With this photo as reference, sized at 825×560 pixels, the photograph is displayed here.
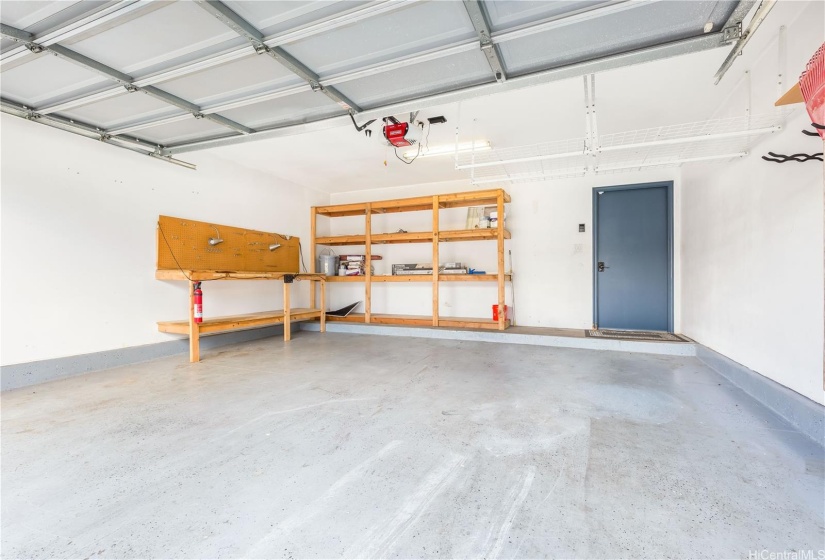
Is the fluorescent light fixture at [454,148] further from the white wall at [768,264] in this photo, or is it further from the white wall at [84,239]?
the white wall at [84,239]

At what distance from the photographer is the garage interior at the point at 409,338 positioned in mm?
1248

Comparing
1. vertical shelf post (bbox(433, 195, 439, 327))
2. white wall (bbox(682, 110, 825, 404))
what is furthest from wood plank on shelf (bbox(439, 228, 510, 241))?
white wall (bbox(682, 110, 825, 404))

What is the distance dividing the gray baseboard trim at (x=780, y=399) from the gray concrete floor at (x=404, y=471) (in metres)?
0.07

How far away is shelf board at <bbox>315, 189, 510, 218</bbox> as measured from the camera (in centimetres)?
493

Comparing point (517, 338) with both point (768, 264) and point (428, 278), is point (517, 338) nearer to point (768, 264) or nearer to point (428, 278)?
point (428, 278)

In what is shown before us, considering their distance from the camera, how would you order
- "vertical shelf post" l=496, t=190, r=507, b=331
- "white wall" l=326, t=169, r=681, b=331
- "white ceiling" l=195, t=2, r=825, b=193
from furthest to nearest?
"white wall" l=326, t=169, r=681, b=331 < "vertical shelf post" l=496, t=190, r=507, b=331 < "white ceiling" l=195, t=2, r=825, b=193

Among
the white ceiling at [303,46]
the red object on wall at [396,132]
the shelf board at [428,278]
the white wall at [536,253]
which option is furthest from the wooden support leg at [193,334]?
the white wall at [536,253]

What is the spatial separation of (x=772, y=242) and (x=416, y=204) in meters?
4.04

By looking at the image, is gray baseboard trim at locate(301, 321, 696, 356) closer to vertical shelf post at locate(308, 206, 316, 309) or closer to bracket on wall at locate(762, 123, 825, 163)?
vertical shelf post at locate(308, 206, 316, 309)

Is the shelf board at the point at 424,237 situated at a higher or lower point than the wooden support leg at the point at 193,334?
higher

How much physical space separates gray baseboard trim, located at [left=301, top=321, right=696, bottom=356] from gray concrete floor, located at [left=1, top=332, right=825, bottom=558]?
1.13 meters

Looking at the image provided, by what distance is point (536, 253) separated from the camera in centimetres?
535

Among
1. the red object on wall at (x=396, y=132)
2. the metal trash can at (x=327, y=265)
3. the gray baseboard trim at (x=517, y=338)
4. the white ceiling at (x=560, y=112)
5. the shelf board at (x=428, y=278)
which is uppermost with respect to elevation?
the white ceiling at (x=560, y=112)

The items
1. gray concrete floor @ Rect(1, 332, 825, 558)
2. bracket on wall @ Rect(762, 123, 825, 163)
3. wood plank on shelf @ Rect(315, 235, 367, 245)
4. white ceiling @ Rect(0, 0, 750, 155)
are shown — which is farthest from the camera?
wood plank on shelf @ Rect(315, 235, 367, 245)
